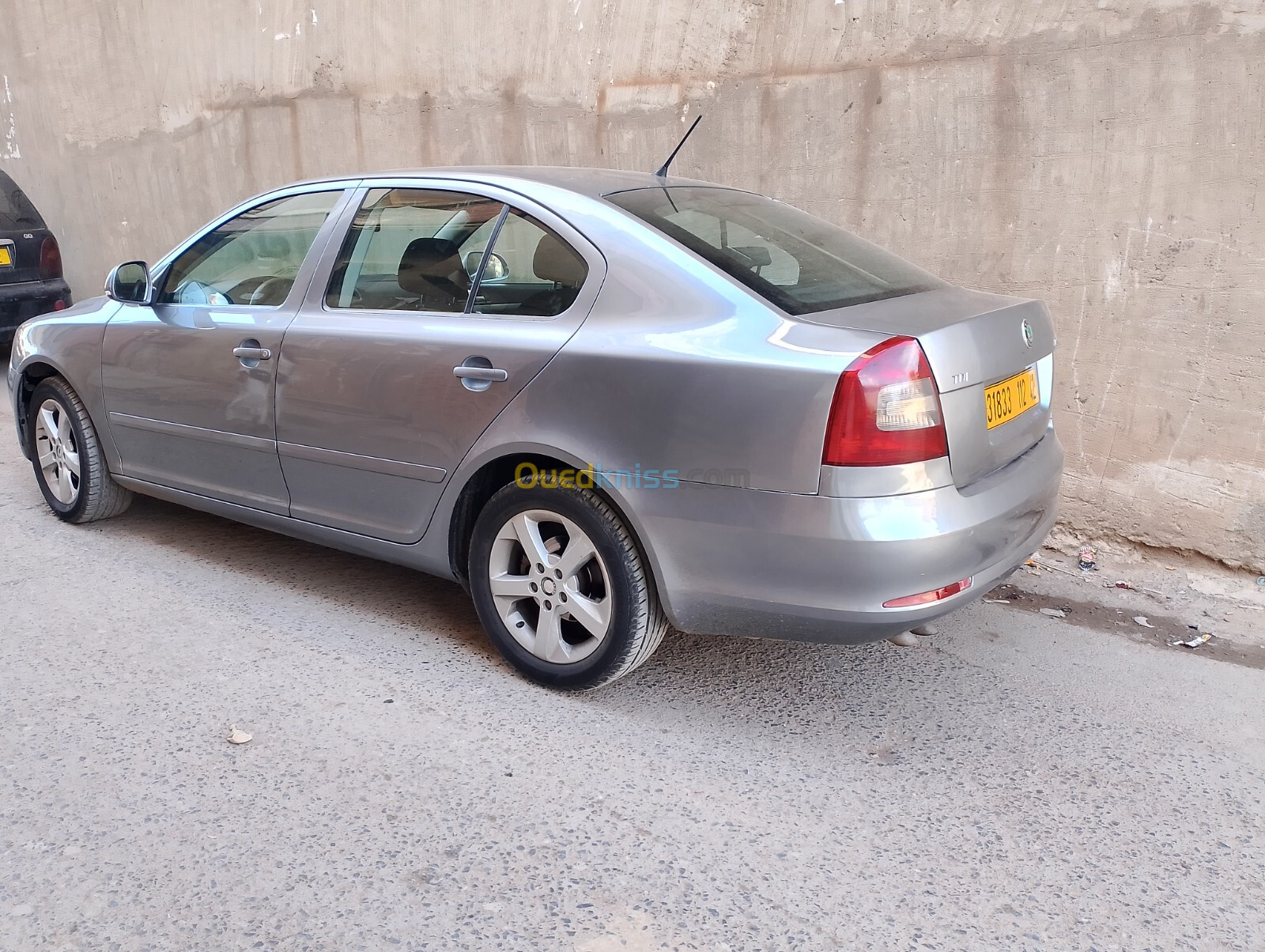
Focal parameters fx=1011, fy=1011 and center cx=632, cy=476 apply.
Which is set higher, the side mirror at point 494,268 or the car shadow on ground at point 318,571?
the side mirror at point 494,268

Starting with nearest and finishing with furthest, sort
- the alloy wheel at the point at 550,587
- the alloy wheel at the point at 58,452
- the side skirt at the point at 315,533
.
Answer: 1. the alloy wheel at the point at 550,587
2. the side skirt at the point at 315,533
3. the alloy wheel at the point at 58,452

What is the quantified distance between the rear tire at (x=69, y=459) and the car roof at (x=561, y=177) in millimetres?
1928

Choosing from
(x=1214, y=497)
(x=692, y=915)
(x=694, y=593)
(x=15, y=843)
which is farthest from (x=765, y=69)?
(x=15, y=843)

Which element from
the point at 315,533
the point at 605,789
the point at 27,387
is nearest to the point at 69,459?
the point at 27,387

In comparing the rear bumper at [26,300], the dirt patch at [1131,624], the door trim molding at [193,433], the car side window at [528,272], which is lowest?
the dirt patch at [1131,624]

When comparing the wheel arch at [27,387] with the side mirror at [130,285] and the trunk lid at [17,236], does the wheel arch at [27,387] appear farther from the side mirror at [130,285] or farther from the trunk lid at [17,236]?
the trunk lid at [17,236]

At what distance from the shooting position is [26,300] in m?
7.95

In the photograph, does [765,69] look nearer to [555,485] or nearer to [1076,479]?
[1076,479]

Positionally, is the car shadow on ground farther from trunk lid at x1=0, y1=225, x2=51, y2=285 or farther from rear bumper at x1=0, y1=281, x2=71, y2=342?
trunk lid at x1=0, y1=225, x2=51, y2=285

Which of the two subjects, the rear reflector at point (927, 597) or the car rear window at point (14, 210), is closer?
the rear reflector at point (927, 597)

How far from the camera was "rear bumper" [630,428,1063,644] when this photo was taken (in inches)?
101

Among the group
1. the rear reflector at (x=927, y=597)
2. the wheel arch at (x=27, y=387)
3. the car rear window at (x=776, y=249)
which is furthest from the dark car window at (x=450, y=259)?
the wheel arch at (x=27, y=387)

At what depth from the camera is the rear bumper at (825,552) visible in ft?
8.39

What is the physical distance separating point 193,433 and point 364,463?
100cm
